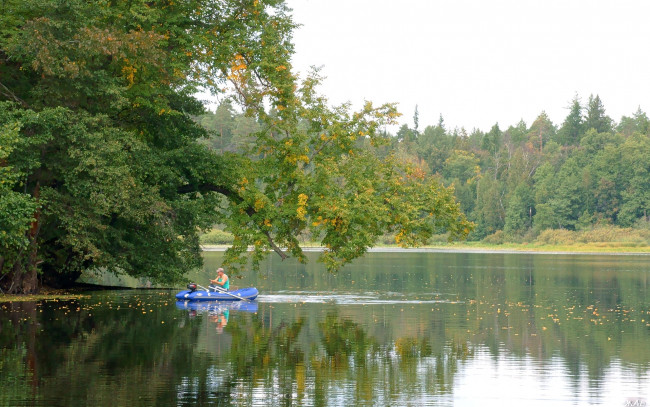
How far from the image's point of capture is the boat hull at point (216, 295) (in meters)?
37.3

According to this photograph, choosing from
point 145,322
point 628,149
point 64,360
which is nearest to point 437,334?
point 145,322

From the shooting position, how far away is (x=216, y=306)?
36.2 metres

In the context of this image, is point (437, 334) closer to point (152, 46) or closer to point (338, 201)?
point (338, 201)

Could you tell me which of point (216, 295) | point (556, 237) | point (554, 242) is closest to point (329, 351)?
point (216, 295)

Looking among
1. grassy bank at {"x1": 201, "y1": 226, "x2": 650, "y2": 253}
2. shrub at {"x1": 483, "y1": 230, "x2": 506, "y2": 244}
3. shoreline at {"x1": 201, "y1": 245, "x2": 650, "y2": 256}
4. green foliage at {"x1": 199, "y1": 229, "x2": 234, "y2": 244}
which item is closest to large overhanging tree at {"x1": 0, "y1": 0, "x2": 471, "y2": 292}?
shoreline at {"x1": 201, "y1": 245, "x2": 650, "y2": 256}

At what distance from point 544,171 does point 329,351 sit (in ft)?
451

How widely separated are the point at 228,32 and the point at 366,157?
7899mm

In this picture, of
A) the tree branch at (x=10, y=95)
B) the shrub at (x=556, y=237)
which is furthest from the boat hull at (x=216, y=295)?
the shrub at (x=556, y=237)

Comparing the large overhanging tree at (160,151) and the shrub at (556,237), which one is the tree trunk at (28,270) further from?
the shrub at (556,237)

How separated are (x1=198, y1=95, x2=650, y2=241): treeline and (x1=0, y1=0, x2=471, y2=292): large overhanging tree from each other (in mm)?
87623

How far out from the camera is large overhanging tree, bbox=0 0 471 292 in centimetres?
3338

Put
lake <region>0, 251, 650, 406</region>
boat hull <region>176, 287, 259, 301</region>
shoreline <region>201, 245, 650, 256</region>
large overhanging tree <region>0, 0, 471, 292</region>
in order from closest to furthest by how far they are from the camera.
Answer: lake <region>0, 251, 650, 406</region> → large overhanging tree <region>0, 0, 471, 292</region> → boat hull <region>176, 287, 259, 301</region> → shoreline <region>201, 245, 650, 256</region>

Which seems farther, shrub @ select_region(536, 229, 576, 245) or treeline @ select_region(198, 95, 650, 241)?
treeline @ select_region(198, 95, 650, 241)

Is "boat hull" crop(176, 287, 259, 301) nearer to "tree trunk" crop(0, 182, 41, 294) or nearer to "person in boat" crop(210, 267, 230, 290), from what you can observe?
"person in boat" crop(210, 267, 230, 290)
